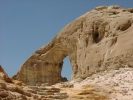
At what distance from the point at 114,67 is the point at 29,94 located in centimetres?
919

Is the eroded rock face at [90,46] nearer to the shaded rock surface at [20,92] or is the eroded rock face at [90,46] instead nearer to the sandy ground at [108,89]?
the sandy ground at [108,89]

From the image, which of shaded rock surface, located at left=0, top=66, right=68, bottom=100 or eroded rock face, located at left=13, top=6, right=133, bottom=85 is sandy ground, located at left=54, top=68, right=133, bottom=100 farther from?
eroded rock face, located at left=13, top=6, right=133, bottom=85

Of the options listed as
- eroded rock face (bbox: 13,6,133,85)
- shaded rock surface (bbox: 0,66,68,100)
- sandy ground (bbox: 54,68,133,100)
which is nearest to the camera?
shaded rock surface (bbox: 0,66,68,100)

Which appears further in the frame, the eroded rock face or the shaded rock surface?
the eroded rock face

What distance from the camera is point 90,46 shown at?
22312mm

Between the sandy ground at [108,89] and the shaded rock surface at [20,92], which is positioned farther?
the sandy ground at [108,89]

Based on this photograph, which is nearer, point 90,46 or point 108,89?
point 108,89

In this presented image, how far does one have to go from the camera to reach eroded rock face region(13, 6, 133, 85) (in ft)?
64.2

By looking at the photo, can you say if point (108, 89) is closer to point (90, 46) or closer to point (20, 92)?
point (20, 92)

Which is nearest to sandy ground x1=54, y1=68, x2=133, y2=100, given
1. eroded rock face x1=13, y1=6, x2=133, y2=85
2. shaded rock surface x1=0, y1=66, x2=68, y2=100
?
shaded rock surface x1=0, y1=66, x2=68, y2=100

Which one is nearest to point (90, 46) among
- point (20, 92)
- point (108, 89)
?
point (108, 89)

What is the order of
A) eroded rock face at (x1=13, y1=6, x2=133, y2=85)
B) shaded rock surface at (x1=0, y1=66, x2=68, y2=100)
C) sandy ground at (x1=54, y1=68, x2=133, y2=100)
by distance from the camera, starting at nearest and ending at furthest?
shaded rock surface at (x1=0, y1=66, x2=68, y2=100) < sandy ground at (x1=54, y1=68, x2=133, y2=100) < eroded rock face at (x1=13, y1=6, x2=133, y2=85)

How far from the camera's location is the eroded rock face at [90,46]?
19570mm

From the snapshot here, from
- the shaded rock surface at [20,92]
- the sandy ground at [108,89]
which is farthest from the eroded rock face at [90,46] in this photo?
the shaded rock surface at [20,92]
